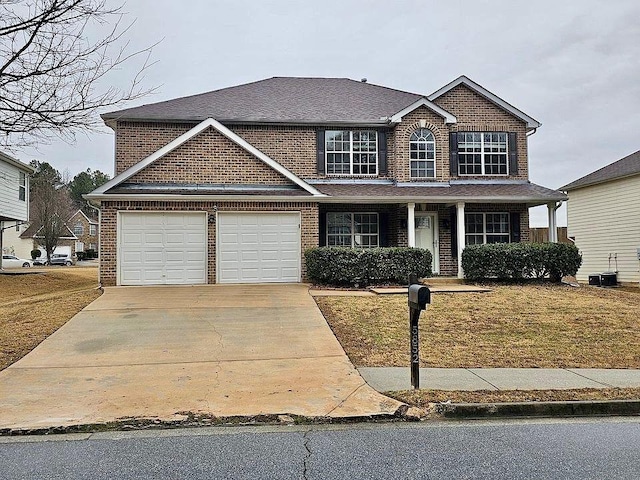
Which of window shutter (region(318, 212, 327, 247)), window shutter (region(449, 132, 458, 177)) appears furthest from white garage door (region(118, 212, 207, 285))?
window shutter (region(449, 132, 458, 177))

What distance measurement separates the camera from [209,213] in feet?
51.9

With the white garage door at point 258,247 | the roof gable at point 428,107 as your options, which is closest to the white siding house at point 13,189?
the white garage door at point 258,247

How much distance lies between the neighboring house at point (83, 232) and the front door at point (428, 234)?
55716mm

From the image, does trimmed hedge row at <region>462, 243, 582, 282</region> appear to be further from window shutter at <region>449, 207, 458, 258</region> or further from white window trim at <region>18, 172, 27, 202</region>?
white window trim at <region>18, 172, 27, 202</region>

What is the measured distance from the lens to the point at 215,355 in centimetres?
834

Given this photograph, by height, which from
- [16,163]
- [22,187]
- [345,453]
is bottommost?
[345,453]

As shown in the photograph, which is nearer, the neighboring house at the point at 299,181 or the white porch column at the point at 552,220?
the neighboring house at the point at 299,181

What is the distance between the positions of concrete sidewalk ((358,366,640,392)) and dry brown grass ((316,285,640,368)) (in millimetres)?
326

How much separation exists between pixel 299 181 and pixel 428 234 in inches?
207

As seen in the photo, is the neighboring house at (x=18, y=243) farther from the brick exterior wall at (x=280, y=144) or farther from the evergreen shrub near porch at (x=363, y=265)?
the evergreen shrub near porch at (x=363, y=265)

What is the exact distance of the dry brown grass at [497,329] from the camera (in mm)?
8258

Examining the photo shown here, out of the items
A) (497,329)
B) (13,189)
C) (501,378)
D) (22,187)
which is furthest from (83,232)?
(501,378)

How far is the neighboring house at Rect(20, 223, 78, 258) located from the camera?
181 feet

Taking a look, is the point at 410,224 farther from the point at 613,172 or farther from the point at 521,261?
the point at 613,172
